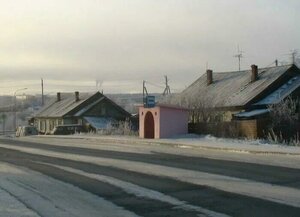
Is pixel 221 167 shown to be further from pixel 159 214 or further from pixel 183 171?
pixel 159 214

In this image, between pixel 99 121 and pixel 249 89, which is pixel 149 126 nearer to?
Result: pixel 249 89

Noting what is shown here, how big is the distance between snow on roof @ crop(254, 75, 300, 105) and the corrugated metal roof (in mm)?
36518

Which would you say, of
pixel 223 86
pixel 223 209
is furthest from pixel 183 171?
pixel 223 86

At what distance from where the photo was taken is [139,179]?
50.7 feet

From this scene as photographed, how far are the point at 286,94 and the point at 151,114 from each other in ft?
43.3

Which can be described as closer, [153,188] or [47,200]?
[47,200]

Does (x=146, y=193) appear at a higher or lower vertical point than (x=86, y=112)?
lower

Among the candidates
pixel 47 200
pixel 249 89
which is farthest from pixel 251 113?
pixel 47 200

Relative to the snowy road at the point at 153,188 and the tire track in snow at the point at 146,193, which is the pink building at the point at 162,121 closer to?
the snowy road at the point at 153,188

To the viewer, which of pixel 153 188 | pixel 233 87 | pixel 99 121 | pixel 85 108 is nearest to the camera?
pixel 153 188

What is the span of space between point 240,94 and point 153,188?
1590 inches

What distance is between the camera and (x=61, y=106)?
287 ft

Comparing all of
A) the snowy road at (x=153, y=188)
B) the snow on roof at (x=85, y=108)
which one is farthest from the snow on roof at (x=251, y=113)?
the snow on roof at (x=85, y=108)

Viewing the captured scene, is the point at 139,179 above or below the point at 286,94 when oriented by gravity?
below
